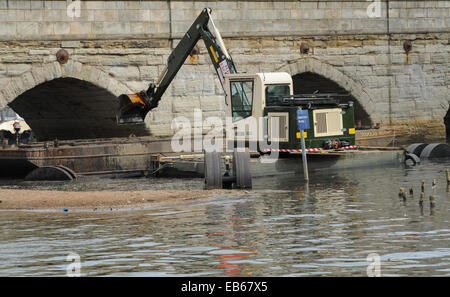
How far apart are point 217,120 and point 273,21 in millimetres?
4741

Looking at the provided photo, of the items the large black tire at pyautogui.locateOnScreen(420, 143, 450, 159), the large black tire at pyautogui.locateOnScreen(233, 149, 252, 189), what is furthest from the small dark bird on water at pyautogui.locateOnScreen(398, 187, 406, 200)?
the large black tire at pyautogui.locateOnScreen(420, 143, 450, 159)

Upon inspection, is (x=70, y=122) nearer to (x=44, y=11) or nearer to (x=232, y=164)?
(x=44, y=11)

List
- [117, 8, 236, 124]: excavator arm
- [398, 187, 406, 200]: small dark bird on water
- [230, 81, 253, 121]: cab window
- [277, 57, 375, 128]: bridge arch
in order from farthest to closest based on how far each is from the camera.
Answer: [277, 57, 375, 128]: bridge arch, [117, 8, 236, 124]: excavator arm, [230, 81, 253, 121]: cab window, [398, 187, 406, 200]: small dark bird on water

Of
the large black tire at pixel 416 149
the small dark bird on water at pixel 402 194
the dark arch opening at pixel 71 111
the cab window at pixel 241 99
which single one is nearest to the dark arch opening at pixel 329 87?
the large black tire at pixel 416 149

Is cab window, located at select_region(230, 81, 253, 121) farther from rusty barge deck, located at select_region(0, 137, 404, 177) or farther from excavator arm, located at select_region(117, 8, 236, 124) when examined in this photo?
excavator arm, located at select_region(117, 8, 236, 124)

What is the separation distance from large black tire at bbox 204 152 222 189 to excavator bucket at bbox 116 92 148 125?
9213mm

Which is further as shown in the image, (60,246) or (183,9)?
(183,9)

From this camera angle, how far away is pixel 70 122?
123ft

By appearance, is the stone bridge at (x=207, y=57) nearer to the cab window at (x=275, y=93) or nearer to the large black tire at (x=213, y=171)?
the cab window at (x=275, y=93)

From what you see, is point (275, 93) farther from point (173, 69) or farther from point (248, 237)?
point (248, 237)

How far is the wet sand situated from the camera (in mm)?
19875

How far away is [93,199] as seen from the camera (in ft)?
67.6

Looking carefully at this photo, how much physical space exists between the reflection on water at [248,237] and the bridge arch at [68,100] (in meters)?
11.6

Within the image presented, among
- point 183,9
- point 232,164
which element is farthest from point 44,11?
point 232,164
